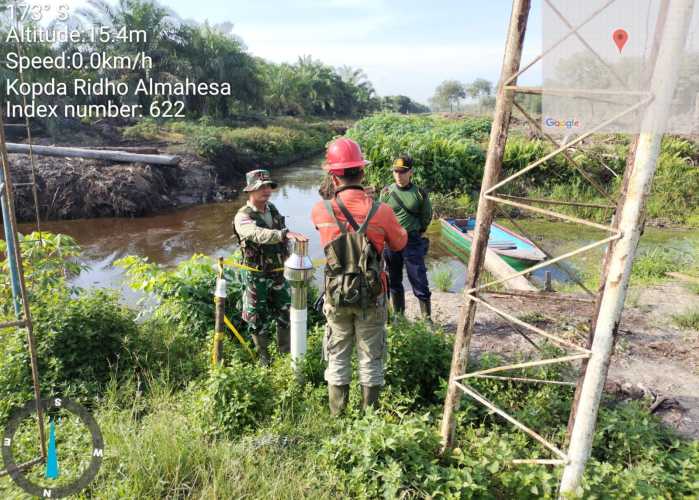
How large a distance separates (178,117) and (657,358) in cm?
2814

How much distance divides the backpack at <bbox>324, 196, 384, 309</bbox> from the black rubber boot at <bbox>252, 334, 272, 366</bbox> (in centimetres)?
138

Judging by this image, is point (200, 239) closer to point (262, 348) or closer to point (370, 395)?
point (262, 348)

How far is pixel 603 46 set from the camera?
7.60 ft

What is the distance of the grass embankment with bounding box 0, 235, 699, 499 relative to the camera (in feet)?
8.88

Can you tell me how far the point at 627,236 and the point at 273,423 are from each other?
7.89 feet

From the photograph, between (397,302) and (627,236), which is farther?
(397,302)

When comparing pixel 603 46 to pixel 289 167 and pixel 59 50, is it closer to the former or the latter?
pixel 289 167

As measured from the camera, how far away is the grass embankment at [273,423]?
107 inches

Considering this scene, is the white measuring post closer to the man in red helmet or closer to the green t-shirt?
the man in red helmet

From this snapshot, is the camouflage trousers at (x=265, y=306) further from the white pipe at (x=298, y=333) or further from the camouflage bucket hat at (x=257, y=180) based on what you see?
the camouflage bucket hat at (x=257, y=180)

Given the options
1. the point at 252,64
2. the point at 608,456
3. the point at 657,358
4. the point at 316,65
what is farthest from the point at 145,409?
the point at 316,65

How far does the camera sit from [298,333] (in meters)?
3.94

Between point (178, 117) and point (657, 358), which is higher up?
point (178, 117)

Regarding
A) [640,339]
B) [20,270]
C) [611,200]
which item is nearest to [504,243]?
[640,339]
